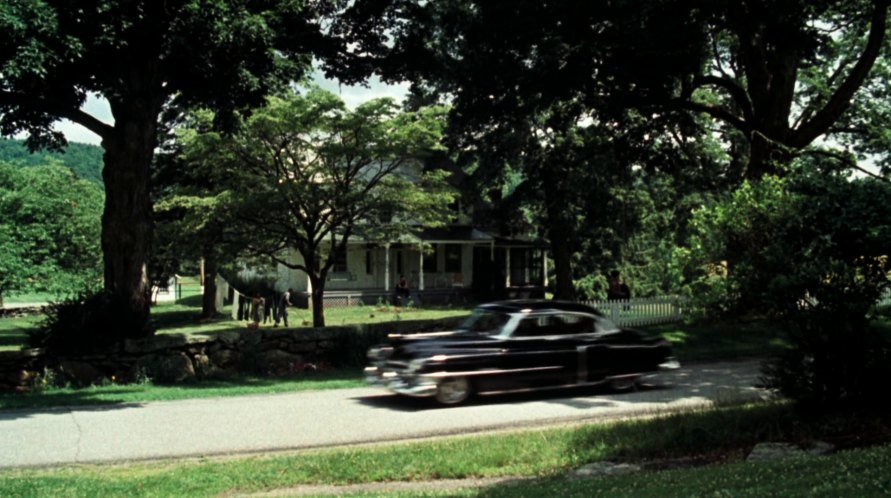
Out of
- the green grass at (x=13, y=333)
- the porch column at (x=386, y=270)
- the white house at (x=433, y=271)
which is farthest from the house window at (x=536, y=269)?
the green grass at (x=13, y=333)

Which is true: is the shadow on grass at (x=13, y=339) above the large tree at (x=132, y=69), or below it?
below

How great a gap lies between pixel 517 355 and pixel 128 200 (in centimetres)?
859

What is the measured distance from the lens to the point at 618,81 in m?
19.2

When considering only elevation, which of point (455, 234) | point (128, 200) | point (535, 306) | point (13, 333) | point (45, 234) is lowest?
point (13, 333)

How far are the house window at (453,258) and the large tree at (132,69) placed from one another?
2796cm

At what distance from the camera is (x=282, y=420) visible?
34.4ft

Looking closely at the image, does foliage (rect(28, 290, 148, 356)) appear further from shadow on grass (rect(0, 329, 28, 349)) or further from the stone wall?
shadow on grass (rect(0, 329, 28, 349))

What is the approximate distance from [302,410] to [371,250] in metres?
29.8

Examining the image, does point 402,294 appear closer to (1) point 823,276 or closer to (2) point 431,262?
(2) point 431,262

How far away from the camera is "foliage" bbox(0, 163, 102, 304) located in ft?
87.6

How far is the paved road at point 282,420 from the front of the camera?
8.86 metres

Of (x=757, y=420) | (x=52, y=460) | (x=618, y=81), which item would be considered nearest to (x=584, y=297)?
(x=618, y=81)

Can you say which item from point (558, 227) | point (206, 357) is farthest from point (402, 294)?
point (206, 357)

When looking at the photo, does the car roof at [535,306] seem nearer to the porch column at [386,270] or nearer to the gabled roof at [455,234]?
the porch column at [386,270]
